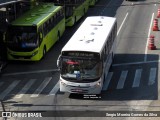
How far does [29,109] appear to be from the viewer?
22.6 metres

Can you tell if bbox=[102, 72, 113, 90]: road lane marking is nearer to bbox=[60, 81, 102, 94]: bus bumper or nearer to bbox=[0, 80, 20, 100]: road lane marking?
bbox=[60, 81, 102, 94]: bus bumper

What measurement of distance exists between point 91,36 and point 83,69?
Answer: 293 cm

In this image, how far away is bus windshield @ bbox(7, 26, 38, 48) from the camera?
100ft

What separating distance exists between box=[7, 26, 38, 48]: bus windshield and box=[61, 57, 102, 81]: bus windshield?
7.37 m

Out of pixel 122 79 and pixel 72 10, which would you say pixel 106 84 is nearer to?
pixel 122 79

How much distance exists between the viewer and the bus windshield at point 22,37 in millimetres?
30594

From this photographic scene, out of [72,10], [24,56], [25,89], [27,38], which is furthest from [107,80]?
[72,10]

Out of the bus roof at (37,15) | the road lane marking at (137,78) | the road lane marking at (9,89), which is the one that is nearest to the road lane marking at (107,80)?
the road lane marking at (137,78)

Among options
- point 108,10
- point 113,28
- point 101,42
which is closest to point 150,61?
point 113,28

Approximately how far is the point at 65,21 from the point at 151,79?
620 inches

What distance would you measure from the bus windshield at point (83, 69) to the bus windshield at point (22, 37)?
737 cm

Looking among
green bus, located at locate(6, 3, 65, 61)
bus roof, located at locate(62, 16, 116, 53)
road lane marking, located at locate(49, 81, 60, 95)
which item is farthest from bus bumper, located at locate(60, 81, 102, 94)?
green bus, located at locate(6, 3, 65, 61)

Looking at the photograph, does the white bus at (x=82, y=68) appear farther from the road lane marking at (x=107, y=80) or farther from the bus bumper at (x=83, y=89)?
the road lane marking at (x=107, y=80)

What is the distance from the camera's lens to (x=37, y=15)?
1308 inches
